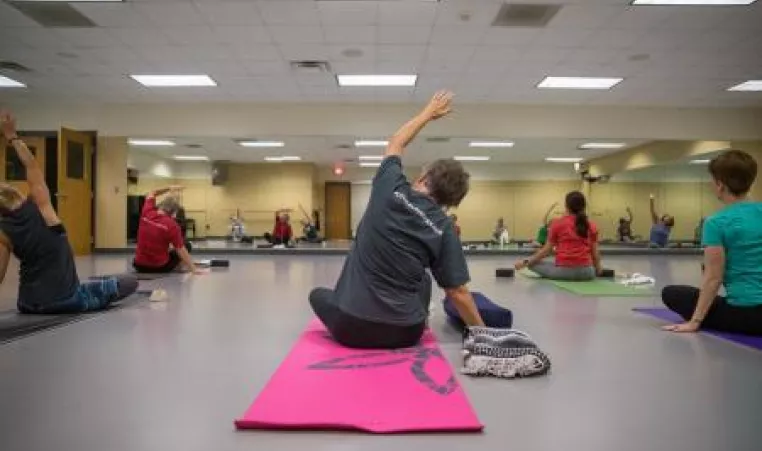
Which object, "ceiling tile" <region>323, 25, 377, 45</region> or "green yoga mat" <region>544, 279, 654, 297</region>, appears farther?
"ceiling tile" <region>323, 25, 377, 45</region>

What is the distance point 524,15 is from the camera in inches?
242

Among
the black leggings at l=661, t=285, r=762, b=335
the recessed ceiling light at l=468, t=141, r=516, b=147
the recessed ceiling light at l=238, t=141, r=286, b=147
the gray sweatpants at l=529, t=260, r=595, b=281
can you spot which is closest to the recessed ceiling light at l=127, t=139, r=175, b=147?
the recessed ceiling light at l=238, t=141, r=286, b=147

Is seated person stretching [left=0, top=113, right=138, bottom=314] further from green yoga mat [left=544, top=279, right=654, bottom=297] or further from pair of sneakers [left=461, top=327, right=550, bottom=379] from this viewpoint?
green yoga mat [left=544, top=279, right=654, bottom=297]

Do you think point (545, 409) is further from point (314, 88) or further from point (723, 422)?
point (314, 88)

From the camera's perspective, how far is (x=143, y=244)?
6160mm

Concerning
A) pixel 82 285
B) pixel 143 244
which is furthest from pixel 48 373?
pixel 143 244

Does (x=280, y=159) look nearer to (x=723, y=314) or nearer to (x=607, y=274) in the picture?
(x=607, y=274)

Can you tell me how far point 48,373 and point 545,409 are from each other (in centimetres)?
207

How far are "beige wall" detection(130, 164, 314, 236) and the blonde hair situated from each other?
16.3 meters

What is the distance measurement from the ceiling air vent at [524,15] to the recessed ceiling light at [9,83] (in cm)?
821

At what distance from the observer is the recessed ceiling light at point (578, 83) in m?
8.74

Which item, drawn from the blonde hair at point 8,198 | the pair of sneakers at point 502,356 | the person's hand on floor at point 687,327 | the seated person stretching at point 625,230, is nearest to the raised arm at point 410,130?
the pair of sneakers at point 502,356

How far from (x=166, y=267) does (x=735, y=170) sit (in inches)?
230

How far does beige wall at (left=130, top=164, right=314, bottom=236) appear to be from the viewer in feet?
64.4
